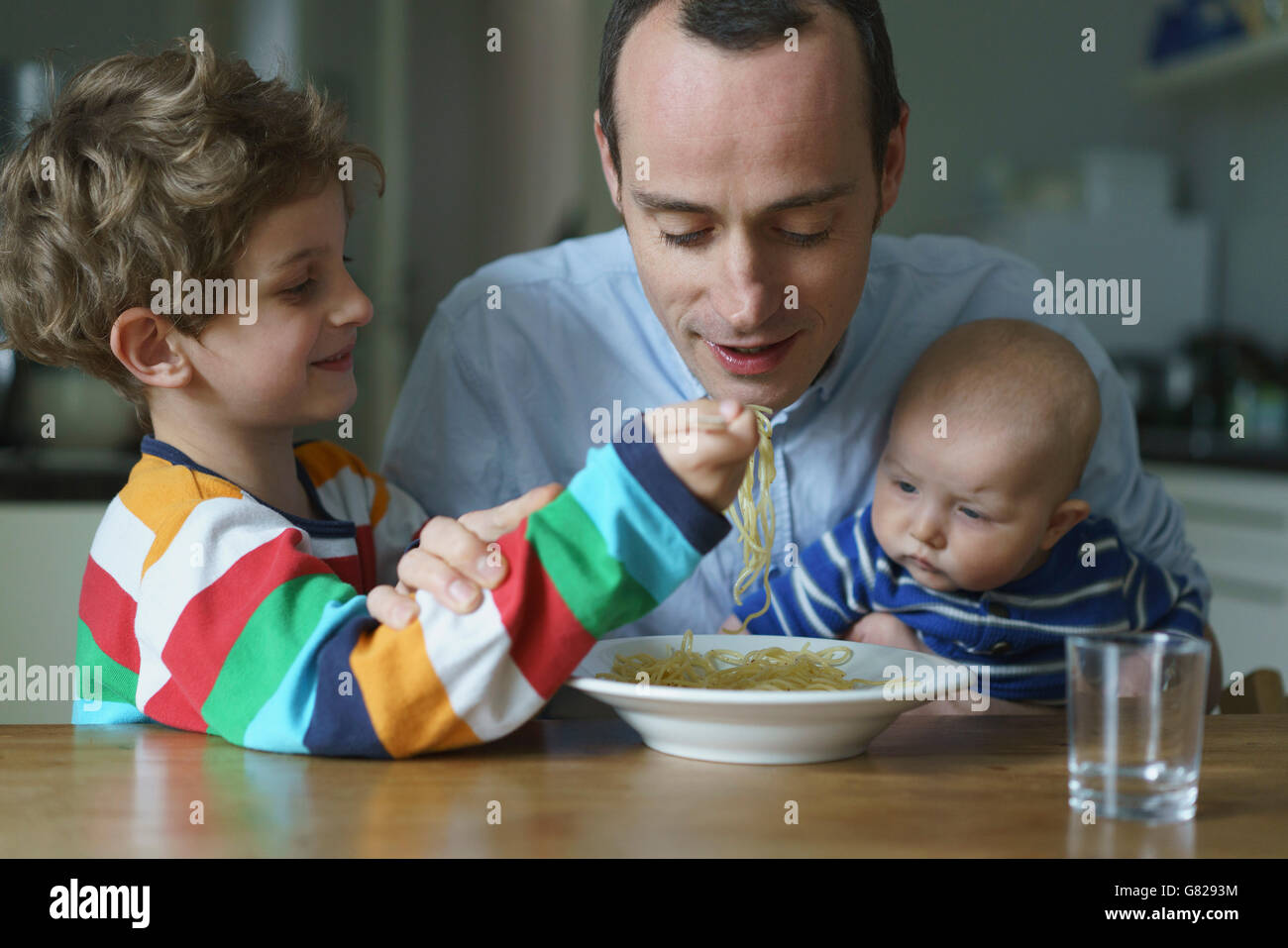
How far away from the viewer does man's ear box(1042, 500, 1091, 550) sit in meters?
1.58

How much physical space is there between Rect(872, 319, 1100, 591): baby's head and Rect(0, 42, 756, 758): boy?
594 mm

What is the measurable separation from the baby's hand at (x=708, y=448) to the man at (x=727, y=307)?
189 mm

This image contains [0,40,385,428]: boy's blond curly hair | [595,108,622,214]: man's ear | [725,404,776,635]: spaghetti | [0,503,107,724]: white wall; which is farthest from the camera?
[0,503,107,724]: white wall

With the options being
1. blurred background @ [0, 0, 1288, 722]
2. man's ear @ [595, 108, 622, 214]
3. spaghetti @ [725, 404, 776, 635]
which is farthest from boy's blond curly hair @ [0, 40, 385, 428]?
blurred background @ [0, 0, 1288, 722]

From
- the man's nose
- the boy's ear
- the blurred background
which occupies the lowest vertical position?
the boy's ear

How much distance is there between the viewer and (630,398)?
69.4 inches

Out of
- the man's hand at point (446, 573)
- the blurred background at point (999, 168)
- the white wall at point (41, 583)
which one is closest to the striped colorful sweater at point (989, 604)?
the man's hand at point (446, 573)

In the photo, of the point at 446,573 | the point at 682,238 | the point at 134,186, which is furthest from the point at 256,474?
the point at 682,238

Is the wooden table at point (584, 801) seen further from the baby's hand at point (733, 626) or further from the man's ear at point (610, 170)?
the man's ear at point (610, 170)

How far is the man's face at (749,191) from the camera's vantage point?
1.35m

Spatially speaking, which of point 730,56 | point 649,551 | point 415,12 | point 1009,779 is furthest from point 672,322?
point 415,12

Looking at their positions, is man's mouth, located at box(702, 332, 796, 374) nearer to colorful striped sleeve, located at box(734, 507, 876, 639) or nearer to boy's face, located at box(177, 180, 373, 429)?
colorful striped sleeve, located at box(734, 507, 876, 639)

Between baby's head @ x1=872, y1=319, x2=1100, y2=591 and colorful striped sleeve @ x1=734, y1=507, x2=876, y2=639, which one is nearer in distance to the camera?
baby's head @ x1=872, y1=319, x2=1100, y2=591

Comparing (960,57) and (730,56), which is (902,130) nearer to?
(730,56)
